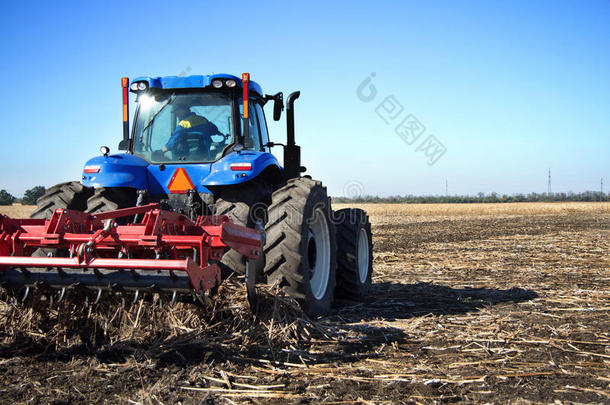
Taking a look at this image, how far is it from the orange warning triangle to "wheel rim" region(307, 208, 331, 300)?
4.12 ft

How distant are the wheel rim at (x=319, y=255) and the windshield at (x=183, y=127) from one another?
4.01 ft

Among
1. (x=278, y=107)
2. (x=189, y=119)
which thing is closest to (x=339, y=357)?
(x=189, y=119)

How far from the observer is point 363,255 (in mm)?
7184

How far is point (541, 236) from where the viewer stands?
16.1 meters

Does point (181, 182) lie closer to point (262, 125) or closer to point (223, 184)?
point (223, 184)

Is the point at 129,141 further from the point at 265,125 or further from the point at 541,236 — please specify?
the point at 541,236

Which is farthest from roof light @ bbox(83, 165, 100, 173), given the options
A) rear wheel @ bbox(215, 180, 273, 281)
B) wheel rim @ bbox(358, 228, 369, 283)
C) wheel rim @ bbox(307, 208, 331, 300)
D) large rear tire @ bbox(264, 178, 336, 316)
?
wheel rim @ bbox(358, 228, 369, 283)

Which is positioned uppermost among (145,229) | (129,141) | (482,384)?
(129,141)

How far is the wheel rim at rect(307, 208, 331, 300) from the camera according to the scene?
5.42 m

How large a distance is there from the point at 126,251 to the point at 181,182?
1158 mm

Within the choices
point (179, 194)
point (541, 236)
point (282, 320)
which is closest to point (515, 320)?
point (282, 320)

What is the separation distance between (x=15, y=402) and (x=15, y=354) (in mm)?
1034

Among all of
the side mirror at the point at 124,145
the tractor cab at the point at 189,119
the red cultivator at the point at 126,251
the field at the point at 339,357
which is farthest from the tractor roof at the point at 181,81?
the field at the point at 339,357

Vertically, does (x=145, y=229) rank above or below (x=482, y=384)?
above
